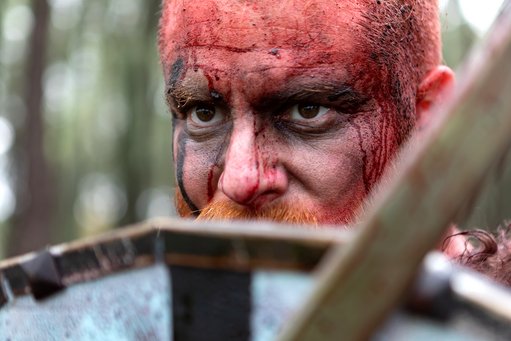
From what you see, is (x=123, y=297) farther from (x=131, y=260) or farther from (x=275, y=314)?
(x=275, y=314)

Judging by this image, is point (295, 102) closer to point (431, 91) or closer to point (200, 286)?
point (431, 91)

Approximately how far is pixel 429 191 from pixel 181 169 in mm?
1846

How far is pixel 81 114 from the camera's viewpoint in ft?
70.2

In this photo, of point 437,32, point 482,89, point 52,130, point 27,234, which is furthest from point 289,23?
point 52,130

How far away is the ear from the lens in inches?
105

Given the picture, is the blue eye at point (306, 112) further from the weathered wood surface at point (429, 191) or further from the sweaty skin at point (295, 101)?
the weathered wood surface at point (429, 191)

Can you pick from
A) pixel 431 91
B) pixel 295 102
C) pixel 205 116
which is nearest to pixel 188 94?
pixel 205 116

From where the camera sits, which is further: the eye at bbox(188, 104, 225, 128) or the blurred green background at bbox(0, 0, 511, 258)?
the blurred green background at bbox(0, 0, 511, 258)

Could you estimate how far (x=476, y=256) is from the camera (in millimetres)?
2076

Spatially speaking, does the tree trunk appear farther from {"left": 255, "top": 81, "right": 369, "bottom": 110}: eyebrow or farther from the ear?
{"left": 255, "top": 81, "right": 369, "bottom": 110}: eyebrow

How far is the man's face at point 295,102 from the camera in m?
2.33

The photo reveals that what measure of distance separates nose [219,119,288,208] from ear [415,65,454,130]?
0.56 metres

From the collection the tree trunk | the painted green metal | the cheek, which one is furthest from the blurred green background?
the painted green metal

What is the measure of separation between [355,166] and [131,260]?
1.35 metres
